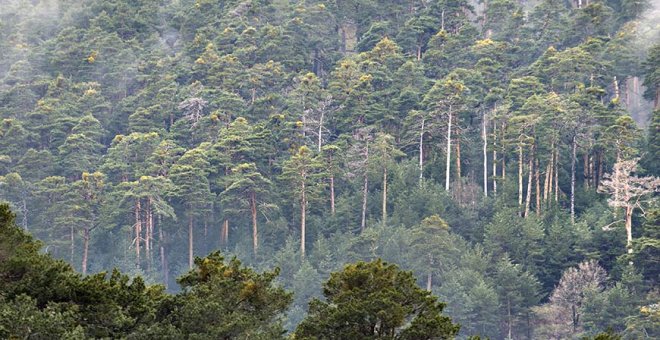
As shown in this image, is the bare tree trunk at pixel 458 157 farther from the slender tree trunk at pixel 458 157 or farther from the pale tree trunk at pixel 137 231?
the pale tree trunk at pixel 137 231

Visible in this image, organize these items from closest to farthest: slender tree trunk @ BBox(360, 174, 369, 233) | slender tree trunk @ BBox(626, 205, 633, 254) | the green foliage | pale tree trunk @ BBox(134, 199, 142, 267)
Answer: the green foliage → slender tree trunk @ BBox(626, 205, 633, 254) → pale tree trunk @ BBox(134, 199, 142, 267) → slender tree trunk @ BBox(360, 174, 369, 233)

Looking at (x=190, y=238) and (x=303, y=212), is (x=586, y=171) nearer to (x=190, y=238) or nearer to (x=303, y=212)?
(x=303, y=212)

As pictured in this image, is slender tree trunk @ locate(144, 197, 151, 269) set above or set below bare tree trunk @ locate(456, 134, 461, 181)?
below

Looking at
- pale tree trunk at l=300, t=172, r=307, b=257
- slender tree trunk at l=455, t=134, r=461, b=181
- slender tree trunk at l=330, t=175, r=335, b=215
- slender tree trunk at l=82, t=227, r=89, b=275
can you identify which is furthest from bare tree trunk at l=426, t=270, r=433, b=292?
slender tree trunk at l=82, t=227, r=89, b=275

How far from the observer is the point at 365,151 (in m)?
71.1

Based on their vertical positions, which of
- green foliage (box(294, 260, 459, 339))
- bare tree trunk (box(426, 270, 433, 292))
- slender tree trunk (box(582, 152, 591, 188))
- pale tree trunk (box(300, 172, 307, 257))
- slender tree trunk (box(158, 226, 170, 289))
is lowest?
green foliage (box(294, 260, 459, 339))

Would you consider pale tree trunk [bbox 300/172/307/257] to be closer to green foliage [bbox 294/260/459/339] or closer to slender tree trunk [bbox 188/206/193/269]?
slender tree trunk [bbox 188/206/193/269]

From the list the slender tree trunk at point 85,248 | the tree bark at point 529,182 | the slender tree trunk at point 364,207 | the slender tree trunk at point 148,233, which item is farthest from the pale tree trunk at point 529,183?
the slender tree trunk at point 85,248

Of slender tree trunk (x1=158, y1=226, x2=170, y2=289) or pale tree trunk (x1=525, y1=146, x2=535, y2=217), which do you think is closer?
pale tree trunk (x1=525, y1=146, x2=535, y2=217)

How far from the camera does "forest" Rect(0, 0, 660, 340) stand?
201ft

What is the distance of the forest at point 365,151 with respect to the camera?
6134 centimetres

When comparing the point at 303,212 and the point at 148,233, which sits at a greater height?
the point at 303,212

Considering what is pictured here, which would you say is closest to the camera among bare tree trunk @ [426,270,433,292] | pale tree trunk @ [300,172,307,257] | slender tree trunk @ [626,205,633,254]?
slender tree trunk @ [626,205,633,254]

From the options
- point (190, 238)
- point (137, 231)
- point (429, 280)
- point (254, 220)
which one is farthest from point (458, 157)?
point (137, 231)
